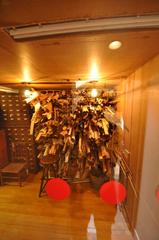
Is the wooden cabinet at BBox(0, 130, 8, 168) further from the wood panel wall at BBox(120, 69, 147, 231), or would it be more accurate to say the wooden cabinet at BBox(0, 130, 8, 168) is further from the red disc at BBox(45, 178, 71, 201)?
the wood panel wall at BBox(120, 69, 147, 231)

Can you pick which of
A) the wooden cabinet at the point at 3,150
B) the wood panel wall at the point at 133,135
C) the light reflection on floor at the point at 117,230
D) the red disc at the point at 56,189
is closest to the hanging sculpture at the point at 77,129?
the wood panel wall at the point at 133,135

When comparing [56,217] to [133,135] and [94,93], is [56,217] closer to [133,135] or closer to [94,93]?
[133,135]

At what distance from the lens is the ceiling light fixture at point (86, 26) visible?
578 mm

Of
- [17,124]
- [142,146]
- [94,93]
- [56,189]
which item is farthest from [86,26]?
[17,124]

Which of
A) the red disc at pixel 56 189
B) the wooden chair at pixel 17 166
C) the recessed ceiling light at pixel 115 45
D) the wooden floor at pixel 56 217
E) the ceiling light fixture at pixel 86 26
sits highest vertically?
the ceiling light fixture at pixel 86 26

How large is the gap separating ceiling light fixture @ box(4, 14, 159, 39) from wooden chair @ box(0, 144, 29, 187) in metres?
2.63

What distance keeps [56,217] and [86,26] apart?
7.30ft

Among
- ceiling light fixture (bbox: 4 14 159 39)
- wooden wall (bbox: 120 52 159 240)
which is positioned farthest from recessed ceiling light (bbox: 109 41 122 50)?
wooden wall (bbox: 120 52 159 240)

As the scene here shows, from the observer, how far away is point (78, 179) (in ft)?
8.61

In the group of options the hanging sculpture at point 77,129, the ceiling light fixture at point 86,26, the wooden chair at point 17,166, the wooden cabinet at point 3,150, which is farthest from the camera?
the wooden cabinet at point 3,150

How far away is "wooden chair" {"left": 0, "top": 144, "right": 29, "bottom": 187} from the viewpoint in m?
2.72

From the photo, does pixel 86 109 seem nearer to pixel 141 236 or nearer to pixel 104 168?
pixel 104 168

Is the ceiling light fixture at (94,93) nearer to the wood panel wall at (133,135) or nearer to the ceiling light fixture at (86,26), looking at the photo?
the wood panel wall at (133,135)

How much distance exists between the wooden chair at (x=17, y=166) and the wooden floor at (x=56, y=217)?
0.96 feet
